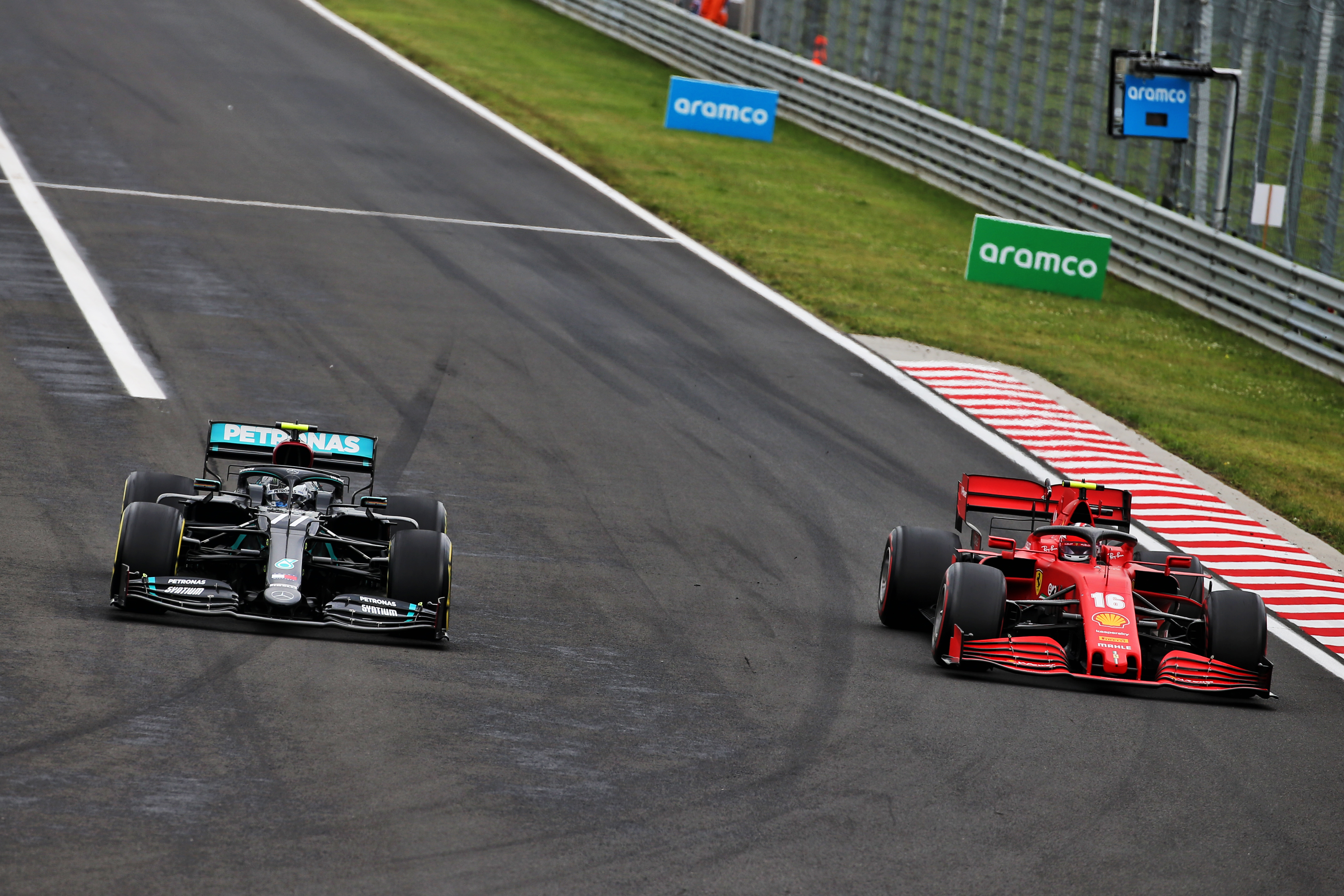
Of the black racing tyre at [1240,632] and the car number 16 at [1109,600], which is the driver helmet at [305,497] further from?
the black racing tyre at [1240,632]

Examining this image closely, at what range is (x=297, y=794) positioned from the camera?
321 inches

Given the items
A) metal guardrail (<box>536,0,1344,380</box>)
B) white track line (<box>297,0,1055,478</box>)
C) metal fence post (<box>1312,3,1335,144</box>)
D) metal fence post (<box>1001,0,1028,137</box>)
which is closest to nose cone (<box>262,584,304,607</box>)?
white track line (<box>297,0,1055,478</box>)

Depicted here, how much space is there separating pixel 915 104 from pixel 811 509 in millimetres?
19216

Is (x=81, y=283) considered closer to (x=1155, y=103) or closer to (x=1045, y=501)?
(x=1045, y=501)

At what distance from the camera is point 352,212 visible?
25.5 meters

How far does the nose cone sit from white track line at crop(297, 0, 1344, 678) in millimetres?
7784

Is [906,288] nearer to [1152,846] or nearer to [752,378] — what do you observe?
[752,378]

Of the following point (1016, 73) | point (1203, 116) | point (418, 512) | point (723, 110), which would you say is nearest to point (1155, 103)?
A: point (1203, 116)

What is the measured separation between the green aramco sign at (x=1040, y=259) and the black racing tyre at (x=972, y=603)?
606 inches

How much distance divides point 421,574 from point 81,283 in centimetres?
1108

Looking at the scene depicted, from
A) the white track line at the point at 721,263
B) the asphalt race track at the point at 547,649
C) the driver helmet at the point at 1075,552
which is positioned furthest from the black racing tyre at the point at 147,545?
the white track line at the point at 721,263

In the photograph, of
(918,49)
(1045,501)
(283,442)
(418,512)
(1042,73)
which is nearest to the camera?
(418,512)

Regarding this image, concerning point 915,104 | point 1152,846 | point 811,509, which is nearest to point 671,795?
point 1152,846

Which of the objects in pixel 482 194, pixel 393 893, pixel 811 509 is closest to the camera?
pixel 393 893
